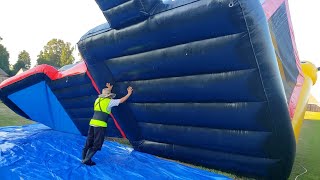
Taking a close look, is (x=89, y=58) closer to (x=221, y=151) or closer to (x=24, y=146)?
(x=24, y=146)

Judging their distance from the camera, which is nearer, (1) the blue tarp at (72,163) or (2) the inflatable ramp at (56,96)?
(1) the blue tarp at (72,163)

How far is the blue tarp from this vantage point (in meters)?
3.24

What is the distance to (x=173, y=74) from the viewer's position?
3312mm

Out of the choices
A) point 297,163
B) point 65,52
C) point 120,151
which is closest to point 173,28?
point 120,151

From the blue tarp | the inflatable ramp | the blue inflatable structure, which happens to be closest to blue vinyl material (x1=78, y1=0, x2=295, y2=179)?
the blue inflatable structure

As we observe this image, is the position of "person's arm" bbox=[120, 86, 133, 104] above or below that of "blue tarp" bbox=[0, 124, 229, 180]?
above

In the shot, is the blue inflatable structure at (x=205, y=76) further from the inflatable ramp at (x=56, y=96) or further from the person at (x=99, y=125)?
the inflatable ramp at (x=56, y=96)

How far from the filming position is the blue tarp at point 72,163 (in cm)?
324

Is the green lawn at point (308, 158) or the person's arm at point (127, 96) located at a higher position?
the person's arm at point (127, 96)

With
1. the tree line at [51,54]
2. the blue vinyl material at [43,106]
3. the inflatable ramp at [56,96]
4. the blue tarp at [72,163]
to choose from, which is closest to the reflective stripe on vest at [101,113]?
the blue tarp at [72,163]

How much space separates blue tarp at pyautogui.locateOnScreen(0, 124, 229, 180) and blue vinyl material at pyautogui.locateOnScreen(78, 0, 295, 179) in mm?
437

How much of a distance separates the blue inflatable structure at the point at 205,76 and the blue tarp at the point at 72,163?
376mm

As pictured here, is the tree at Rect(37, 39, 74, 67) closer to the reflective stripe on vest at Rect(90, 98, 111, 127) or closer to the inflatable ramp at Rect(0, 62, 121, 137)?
the inflatable ramp at Rect(0, 62, 121, 137)

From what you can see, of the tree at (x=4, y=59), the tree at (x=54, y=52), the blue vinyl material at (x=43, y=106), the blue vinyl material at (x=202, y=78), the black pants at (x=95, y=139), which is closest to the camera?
the blue vinyl material at (x=202, y=78)
